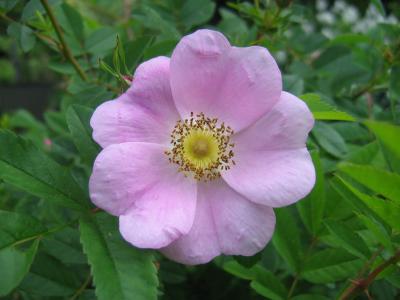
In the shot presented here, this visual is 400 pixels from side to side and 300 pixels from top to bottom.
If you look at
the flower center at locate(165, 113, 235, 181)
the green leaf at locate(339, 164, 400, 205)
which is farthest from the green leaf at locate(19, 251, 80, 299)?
the green leaf at locate(339, 164, 400, 205)

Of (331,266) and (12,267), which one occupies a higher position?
(12,267)

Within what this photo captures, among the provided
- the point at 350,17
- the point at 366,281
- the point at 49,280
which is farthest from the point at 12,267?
the point at 350,17

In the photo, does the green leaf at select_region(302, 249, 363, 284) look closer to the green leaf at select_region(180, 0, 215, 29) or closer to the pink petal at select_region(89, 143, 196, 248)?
the pink petal at select_region(89, 143, 196, 248)

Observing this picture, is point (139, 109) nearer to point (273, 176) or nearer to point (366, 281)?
point (273, 176)

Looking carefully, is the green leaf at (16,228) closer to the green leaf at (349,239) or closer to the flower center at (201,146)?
the flower center at (201,146)

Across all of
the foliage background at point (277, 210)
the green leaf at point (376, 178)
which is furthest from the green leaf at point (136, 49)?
the green leaf at point (376, 178)

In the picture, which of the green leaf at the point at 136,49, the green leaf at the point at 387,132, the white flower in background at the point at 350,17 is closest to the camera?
the green leaf at the point at 387,132
